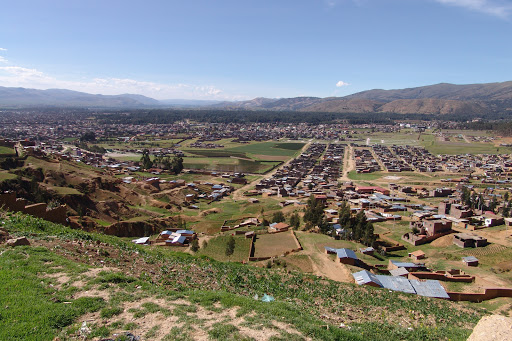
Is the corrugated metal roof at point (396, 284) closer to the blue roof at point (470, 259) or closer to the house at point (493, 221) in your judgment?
the blue roof at point (470, 259)

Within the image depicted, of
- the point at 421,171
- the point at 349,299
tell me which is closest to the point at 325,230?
the point at 349,299

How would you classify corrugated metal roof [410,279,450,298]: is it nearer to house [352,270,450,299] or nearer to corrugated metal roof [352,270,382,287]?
house [352,270,450,299]

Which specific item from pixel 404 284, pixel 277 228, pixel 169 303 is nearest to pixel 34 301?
pixel 169 303

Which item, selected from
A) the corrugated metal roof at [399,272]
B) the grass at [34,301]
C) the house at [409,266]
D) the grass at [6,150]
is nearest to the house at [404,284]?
the corrugated metal roof at [399,272]

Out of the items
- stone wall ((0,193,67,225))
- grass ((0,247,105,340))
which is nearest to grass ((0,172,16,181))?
stone wall ((0,193,67,225))

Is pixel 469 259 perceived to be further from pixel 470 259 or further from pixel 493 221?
pixel 493 221

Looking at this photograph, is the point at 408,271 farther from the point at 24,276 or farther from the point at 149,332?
the point at 24,276

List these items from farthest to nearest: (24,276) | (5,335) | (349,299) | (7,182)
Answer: (7,182)
(349,299)
(24,276)
(5,335)
